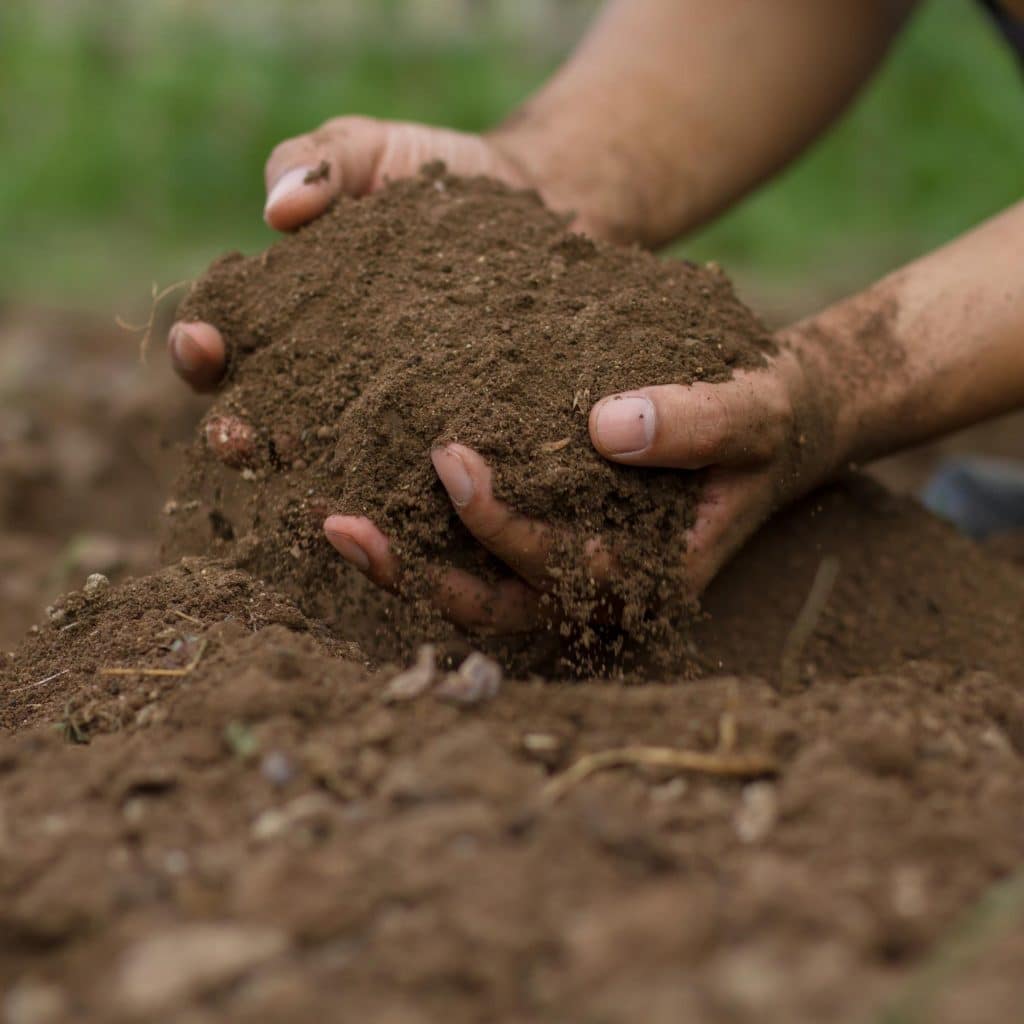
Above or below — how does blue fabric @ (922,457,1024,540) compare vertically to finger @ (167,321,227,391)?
below

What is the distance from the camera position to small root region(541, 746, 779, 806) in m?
1.17

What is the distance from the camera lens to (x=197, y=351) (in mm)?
2020

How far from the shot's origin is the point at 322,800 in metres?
1.13

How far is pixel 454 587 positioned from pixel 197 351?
648 mm

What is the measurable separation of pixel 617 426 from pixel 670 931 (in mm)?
853

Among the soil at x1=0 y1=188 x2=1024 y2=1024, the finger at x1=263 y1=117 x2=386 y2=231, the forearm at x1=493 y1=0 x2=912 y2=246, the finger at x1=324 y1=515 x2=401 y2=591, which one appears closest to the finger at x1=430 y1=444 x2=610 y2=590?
the finger at x1=324 y1=515 x2=401 y2=591

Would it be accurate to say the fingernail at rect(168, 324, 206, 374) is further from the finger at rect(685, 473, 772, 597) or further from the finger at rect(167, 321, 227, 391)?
the finger at rect(685, 473, 772, 597)

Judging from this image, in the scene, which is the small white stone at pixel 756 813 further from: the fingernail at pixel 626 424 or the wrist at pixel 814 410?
the wrist at pixel 814 410

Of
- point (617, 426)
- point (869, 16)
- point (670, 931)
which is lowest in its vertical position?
point (670, 931)

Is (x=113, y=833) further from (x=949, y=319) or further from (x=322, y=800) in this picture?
(x=949, y=319)

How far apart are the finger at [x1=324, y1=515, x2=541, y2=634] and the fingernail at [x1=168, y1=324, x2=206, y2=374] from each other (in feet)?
1.67

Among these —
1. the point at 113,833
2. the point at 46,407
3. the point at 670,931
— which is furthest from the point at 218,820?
the point at 46,407

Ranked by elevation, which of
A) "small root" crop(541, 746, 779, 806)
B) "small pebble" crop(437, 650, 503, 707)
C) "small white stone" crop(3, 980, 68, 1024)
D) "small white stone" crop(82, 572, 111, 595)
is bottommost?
"small root" crop(541, 746, 779, 806)

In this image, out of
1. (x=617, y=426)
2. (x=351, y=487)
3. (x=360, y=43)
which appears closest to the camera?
(x=617, y=426)
